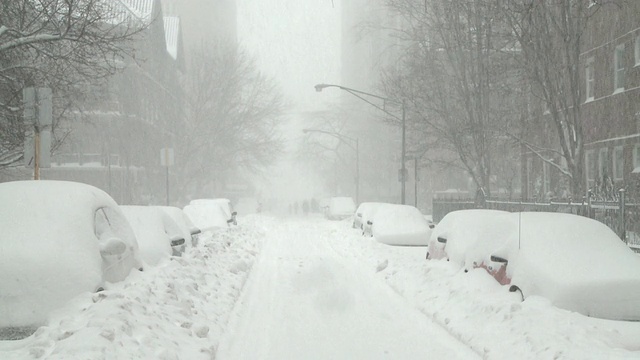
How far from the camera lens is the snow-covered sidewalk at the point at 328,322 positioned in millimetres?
7773

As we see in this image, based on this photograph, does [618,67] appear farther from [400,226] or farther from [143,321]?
[143,321]

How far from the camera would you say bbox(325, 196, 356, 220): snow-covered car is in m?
41.3

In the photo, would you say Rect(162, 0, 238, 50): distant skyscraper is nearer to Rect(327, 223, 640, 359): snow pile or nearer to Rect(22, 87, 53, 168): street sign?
Rect(22, 87, 53, 168): street sign

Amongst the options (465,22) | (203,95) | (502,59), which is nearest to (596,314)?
(502,59)

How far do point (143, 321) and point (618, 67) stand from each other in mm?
22582

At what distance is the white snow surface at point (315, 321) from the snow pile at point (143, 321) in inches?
0.7

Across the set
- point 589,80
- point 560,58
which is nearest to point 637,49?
point 589,80

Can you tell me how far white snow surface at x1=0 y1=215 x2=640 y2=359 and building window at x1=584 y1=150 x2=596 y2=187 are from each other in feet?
54.4

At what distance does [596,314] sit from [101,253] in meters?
5.65

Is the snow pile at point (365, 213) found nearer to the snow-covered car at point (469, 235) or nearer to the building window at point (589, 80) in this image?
the building window at point (589, 80)

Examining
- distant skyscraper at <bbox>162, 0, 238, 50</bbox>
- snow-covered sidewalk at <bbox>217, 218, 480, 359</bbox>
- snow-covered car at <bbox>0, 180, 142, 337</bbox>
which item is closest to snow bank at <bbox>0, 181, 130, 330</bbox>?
snow-covered car at <bbox>0, 180, 142, 337</bbox>

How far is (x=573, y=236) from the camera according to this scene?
880 centimetres

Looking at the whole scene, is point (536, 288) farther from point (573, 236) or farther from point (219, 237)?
point (219, 237)

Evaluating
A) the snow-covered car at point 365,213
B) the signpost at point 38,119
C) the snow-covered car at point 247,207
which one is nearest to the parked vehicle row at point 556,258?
the signpost at point 38,119
